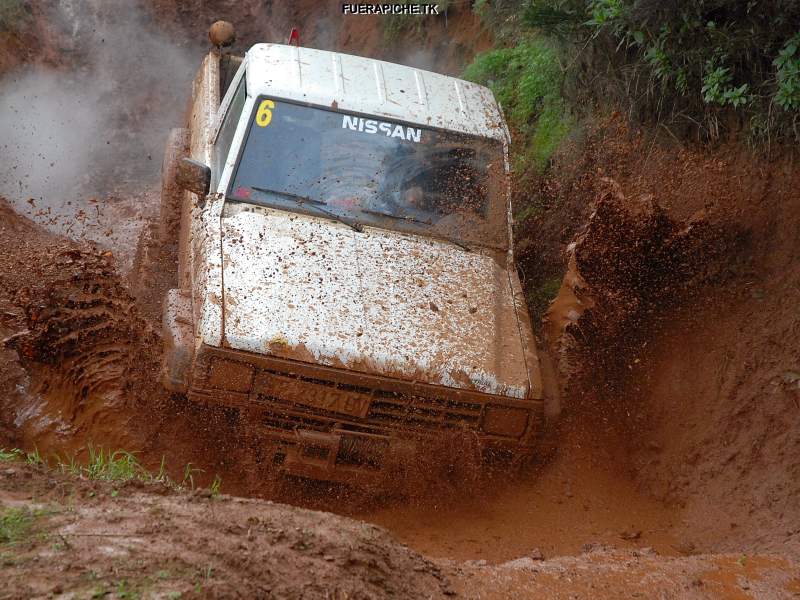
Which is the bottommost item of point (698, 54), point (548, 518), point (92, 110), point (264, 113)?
point (92, 110)

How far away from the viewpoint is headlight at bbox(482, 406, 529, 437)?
4.03 m

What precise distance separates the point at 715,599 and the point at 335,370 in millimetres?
1833

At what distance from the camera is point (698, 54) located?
5219mm

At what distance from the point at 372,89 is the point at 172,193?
1.84m

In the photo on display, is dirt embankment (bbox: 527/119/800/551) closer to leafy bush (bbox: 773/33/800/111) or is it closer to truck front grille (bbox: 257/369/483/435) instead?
leafy bush (bbox: 773/33/800/111)

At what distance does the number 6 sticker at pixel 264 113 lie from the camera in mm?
4961

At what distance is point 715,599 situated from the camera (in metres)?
3.11

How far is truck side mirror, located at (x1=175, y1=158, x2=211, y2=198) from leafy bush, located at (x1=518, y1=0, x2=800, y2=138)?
2.69m

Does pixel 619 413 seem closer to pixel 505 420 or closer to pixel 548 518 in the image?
pixel 548 518

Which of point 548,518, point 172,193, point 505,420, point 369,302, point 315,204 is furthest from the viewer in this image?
point 172,193

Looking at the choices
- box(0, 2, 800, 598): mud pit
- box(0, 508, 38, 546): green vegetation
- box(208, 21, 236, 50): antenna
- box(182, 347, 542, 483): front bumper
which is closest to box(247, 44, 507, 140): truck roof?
box(0, 2, 800, 598): mud pit

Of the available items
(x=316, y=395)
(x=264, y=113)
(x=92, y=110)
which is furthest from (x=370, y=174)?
(x=92, y=110)

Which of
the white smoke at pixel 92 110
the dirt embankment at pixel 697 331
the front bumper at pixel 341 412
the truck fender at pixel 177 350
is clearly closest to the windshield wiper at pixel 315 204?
the truck fender at pixel 177 350

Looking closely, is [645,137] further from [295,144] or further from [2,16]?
[2,16]
